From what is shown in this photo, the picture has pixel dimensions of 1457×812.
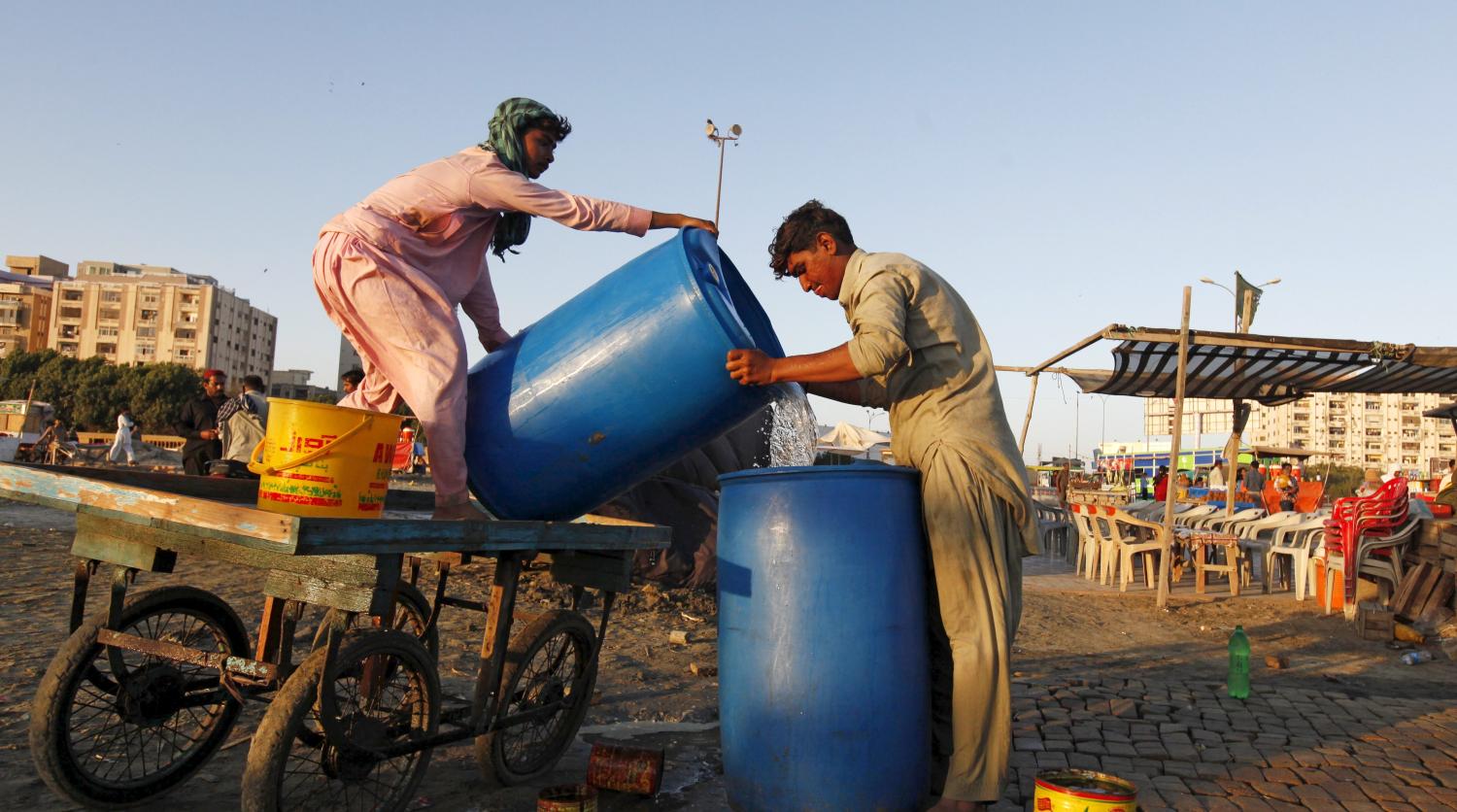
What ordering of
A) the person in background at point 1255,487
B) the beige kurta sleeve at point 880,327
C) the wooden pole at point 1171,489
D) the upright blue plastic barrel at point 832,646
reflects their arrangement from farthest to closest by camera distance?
the person in background at point 1255,487 < the wooden pole at point 1171,489 < the beige kurta sleeve at point 880,327 < the upright blue plastic barrel at point 832,646

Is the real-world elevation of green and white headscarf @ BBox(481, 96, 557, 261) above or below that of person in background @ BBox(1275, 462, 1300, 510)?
above

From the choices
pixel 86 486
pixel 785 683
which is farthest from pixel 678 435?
pixel 86 486

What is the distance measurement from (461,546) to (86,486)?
2.79 feet

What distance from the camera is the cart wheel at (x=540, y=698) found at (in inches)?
115

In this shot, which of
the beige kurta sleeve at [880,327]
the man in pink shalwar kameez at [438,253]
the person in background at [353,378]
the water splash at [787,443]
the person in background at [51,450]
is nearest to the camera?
the beige kurta sleeve at [880,327]

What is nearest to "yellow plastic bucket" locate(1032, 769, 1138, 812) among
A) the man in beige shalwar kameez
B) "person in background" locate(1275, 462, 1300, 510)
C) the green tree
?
the man in beige shalwar kameez

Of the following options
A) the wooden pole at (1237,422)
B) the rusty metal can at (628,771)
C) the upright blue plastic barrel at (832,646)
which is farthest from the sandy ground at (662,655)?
the wooden pole at (1237,422)

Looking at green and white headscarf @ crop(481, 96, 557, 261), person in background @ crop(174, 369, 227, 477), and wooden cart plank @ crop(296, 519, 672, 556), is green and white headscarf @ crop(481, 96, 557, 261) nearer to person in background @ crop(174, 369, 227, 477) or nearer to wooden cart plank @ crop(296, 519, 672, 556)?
wooden cart plank @ crop(296, 519, 672, 556)

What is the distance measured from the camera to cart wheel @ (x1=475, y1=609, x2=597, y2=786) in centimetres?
292

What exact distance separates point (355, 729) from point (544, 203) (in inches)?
63.9

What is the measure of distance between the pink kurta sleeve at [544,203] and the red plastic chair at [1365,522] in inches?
287

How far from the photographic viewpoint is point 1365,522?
7949 millimetres

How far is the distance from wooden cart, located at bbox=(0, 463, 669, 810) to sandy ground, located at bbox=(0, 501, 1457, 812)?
204 millimetres

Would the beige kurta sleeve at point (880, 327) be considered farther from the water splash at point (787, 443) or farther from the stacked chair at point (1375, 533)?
the stacked chair at point (1375, 533)
